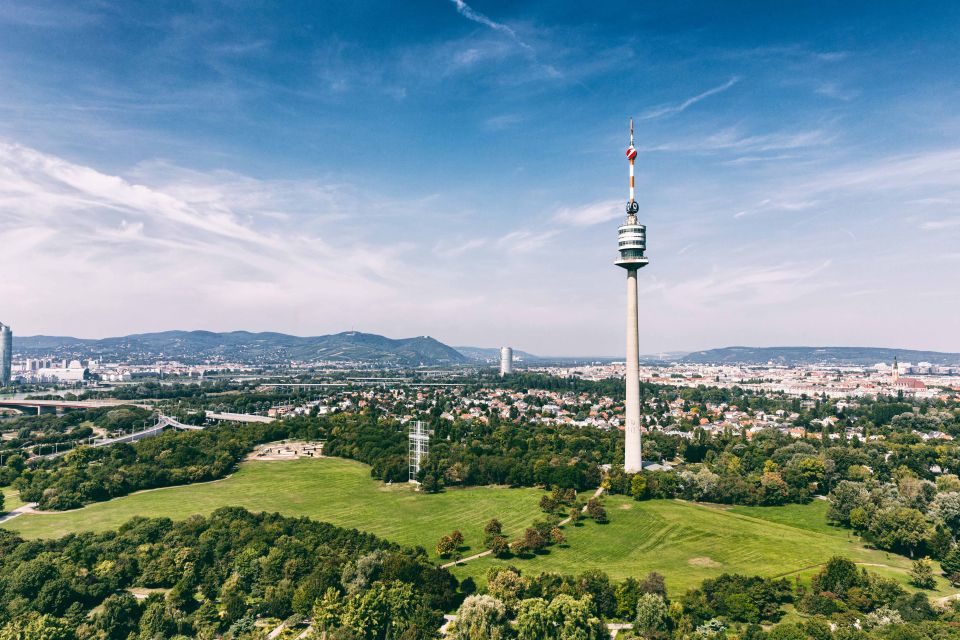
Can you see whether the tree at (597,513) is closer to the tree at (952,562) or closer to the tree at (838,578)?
the tree at (838,578)

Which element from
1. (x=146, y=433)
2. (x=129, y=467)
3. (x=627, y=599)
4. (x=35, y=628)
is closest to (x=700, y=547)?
(x=627, y=599)

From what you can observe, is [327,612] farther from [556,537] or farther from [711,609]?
[711,609]

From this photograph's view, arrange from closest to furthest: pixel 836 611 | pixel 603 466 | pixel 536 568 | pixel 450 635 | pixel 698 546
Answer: pixel 450 635 < pixel 836 611 < pixel 536 568 < pixel 698 546 < pixel 603 466

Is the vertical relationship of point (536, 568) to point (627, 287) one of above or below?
below

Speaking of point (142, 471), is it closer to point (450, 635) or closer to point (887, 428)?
point (450, 635)

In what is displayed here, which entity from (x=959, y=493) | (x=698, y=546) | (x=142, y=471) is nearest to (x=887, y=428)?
(x=959, y=493)

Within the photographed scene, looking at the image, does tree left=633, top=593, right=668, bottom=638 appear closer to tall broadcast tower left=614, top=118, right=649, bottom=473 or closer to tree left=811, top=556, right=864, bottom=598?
tree left=811, top=556, right=864, bottom=598
